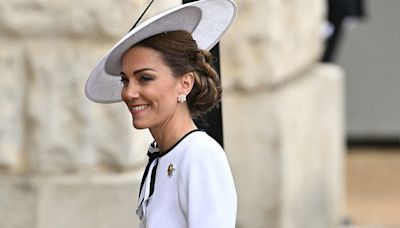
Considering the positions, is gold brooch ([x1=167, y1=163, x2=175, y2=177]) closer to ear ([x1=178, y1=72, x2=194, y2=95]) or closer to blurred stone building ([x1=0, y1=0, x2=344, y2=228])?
ear ([x1=178, y1=72, x2=194, y2=95])

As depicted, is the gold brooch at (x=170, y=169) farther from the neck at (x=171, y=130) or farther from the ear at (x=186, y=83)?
the ear at (x=186, y=83)

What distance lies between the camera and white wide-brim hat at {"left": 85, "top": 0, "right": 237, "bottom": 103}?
2.96 m

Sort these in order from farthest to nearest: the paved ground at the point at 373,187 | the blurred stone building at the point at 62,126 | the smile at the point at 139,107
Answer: the paved ground at the point at 373,187 < the blurred stone building at the point at 62,126 < the smile at the point at 139,107

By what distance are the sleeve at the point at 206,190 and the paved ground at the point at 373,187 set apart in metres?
5.11

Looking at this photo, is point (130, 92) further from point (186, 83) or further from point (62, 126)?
point (62, 126)

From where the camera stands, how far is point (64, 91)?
4.95 m

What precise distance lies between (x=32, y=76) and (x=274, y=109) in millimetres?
1516

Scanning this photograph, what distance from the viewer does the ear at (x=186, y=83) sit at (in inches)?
120

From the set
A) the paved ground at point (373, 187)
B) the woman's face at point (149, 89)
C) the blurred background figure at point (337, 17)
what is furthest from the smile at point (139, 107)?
the blurred background figure at point (337, 17)

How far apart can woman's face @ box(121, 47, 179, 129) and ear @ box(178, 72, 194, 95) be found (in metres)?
0.01

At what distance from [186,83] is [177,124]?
9 cm

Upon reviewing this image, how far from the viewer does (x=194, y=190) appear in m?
2.93

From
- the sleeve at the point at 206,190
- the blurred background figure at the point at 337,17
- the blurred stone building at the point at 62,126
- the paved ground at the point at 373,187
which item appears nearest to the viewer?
the sleeve at the point at 206,190

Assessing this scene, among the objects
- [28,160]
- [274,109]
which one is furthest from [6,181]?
[274,109]
